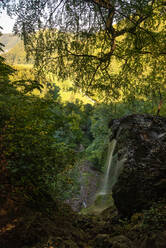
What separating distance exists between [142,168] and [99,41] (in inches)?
150

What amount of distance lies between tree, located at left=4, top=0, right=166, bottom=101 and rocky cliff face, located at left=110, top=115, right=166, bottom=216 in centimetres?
138

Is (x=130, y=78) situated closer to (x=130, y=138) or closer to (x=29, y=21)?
(x=130, y=138)

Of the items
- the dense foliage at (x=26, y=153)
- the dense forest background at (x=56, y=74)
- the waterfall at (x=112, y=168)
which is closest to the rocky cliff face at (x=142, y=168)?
the waterfall at (x=112, y=168)

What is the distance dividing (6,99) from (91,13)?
299 centimetres

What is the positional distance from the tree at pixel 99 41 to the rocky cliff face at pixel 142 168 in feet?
4.52

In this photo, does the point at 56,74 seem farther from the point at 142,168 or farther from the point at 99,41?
the point at 142,168

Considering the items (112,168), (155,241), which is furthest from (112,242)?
Result: (112,168)

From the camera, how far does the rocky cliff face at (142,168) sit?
4422mm

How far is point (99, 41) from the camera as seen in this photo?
441cm

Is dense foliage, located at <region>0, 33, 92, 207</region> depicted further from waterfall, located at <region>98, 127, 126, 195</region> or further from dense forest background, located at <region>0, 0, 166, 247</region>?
waterfall, located at <region>98, 127, 126, 195</region>

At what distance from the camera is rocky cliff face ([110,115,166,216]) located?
4.42m

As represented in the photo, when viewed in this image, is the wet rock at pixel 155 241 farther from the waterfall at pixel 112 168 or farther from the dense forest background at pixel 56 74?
the waterfall at pixel 112 168

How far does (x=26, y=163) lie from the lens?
8.62 feet

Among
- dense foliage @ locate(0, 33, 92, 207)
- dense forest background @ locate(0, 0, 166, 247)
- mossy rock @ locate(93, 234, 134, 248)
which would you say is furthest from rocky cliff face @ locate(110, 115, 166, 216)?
dense foliage @ locate(0, 33, 92, 207)
